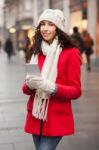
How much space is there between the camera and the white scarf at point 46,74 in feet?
Result: 12.4

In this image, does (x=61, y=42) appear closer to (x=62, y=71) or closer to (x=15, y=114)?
(x=62, y=71)

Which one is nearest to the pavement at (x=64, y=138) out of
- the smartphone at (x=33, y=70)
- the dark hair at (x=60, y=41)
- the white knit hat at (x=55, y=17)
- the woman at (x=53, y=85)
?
the woman at (x=53, y=85)

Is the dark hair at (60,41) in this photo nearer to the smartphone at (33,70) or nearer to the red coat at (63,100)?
the red coat at (63,100)

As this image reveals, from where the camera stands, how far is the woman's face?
388 cm

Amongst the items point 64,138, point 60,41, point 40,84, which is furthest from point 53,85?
point 64,138

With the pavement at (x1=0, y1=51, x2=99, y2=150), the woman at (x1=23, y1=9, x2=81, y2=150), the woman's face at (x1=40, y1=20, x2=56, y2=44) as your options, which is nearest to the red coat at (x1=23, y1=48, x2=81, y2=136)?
the woman at (x1=23, y1=9, x2=81, y2=150)

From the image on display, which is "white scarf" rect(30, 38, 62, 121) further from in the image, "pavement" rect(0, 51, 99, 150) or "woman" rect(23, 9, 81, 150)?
"pavement" rect(0, 51, 99, 150)

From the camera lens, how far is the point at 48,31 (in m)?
3.88

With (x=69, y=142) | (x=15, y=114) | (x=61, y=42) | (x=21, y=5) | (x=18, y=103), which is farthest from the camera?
(x=21, y=5)

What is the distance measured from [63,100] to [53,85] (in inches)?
7.5

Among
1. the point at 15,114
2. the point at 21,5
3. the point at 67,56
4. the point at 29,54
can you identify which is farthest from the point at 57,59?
the point at 21,5

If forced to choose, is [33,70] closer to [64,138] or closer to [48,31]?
[48,31]

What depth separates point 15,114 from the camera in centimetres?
895

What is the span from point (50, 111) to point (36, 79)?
1.17 feet
